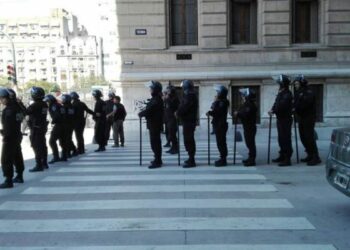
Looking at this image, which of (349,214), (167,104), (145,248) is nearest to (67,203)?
(145,248)

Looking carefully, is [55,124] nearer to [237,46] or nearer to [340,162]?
[340,162]

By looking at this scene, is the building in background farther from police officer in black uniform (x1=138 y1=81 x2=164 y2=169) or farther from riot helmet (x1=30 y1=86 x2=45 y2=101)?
police officer in black uniform (x1=138 y1=81 x2=164 y2=169)

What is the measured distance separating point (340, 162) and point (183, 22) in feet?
47.6

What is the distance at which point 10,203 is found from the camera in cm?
802

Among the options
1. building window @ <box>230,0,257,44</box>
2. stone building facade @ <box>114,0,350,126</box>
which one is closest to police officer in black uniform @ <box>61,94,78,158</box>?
stone building facade @ <box>114,0,350,126</box>

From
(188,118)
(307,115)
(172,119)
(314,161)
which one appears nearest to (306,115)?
(307,115)

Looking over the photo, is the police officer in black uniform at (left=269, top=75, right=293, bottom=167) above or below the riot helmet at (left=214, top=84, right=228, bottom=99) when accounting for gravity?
below

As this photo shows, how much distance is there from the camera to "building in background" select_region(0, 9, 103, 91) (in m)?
111

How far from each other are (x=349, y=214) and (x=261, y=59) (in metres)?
13.5

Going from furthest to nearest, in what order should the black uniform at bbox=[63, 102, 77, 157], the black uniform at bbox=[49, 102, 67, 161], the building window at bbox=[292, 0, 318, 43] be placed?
the building window at bbox=[292, 0, 318, 43] < the black uniform at bbox=[63, 102, 77, 157] < the black uniform at bbox=[49, 102, 67, 161]

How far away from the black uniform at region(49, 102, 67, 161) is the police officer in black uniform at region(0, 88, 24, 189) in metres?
2.89

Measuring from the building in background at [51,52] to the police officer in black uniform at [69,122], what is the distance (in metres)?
95.8

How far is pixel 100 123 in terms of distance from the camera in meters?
15.2

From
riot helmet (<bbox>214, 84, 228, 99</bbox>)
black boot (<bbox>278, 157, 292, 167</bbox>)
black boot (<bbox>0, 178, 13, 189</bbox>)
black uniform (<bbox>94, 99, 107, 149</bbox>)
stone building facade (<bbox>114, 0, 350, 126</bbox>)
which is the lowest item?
black boot (<bbox>278, 157, 292, 167</bbox>)
